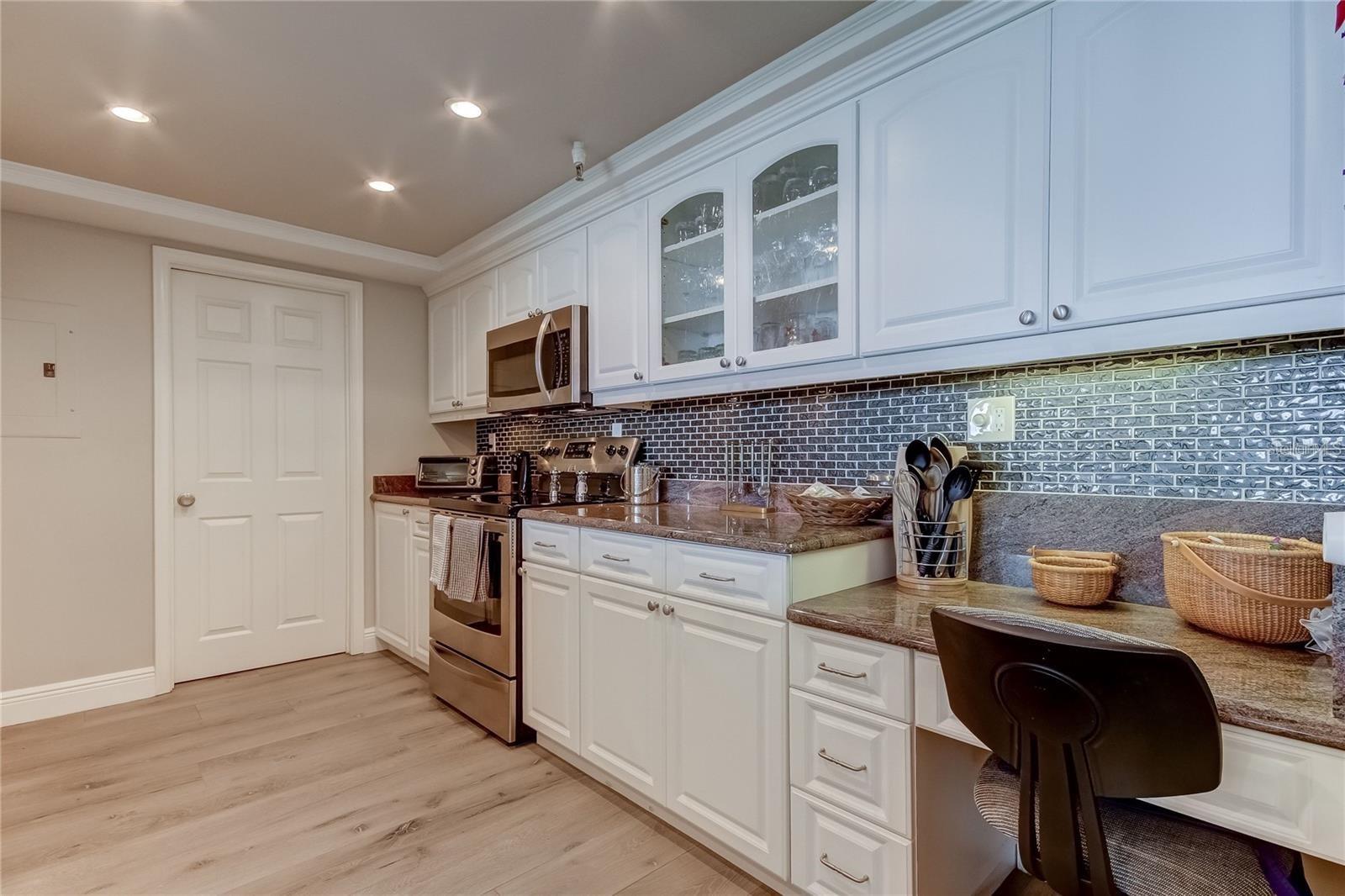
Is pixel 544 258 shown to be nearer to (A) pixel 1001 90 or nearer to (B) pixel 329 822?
(A) pixel 1001 90

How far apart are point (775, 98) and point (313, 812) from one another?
8.91ft

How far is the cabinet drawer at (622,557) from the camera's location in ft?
6.11

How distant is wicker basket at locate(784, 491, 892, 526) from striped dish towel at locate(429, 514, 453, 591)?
1633mm

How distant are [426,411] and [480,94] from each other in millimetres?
2428

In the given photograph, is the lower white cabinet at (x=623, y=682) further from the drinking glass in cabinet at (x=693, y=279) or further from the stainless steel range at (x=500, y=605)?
the drinking glass in cabinet at (x=693, y=279)

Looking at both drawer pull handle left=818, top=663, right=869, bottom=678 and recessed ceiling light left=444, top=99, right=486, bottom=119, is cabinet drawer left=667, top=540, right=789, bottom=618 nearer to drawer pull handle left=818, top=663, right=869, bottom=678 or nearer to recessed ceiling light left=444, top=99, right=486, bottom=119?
drawer pull handle left=818, top=663, right=869, bottom=678

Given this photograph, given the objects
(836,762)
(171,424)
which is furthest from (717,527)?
(171,424)

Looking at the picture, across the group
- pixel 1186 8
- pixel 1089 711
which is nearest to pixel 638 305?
pixel 1186 8

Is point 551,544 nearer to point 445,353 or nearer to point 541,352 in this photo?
point 541,352

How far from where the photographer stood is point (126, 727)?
269 cm

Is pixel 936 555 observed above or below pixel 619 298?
below

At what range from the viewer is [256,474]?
11.1 ft

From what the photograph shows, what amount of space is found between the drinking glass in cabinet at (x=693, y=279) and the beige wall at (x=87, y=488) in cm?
259

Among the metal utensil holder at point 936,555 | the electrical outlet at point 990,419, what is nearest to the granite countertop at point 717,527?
the metal utensil holder at point 936,555
